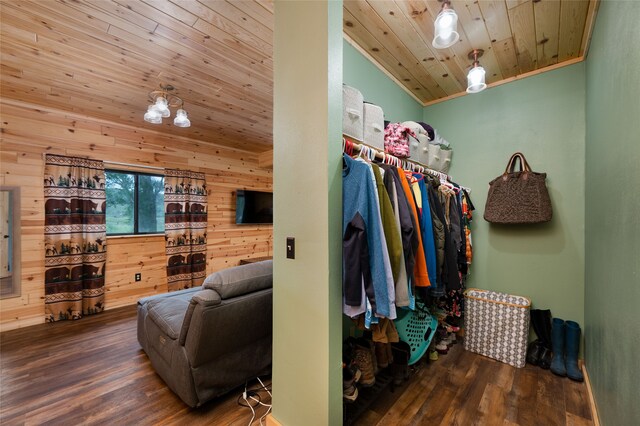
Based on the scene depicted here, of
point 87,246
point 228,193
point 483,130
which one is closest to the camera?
point 483,130

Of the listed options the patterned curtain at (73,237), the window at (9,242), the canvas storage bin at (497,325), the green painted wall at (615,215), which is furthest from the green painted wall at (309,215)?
the window at (9,242)

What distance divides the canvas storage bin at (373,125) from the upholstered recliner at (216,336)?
118cm

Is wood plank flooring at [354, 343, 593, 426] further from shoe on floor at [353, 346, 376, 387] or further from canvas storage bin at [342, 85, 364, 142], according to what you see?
canvas storage bin at [342, 85, 364, 142]

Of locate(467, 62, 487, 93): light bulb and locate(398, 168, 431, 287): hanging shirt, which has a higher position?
locate(467, 62, 487, 93): light bulb

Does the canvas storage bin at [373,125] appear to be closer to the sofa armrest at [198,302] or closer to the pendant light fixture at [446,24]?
the pendant light fixture at [446,24]

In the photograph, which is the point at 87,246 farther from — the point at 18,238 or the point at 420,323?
the point at 420,323

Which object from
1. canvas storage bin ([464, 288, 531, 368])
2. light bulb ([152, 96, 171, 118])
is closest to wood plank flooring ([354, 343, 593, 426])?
canvas storage bin ([464, 288, 531, 368])

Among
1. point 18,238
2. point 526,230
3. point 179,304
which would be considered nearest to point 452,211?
point 526,230

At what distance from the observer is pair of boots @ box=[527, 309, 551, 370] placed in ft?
6.94

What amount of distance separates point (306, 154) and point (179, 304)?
1681 millimetres

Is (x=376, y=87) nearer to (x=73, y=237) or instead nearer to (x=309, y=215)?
(x=309, y=215)

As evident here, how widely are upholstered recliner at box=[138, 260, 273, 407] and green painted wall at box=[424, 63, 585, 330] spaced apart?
2146 millimetres

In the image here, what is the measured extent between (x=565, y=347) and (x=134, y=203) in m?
5.11

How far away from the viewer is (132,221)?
3719mm
